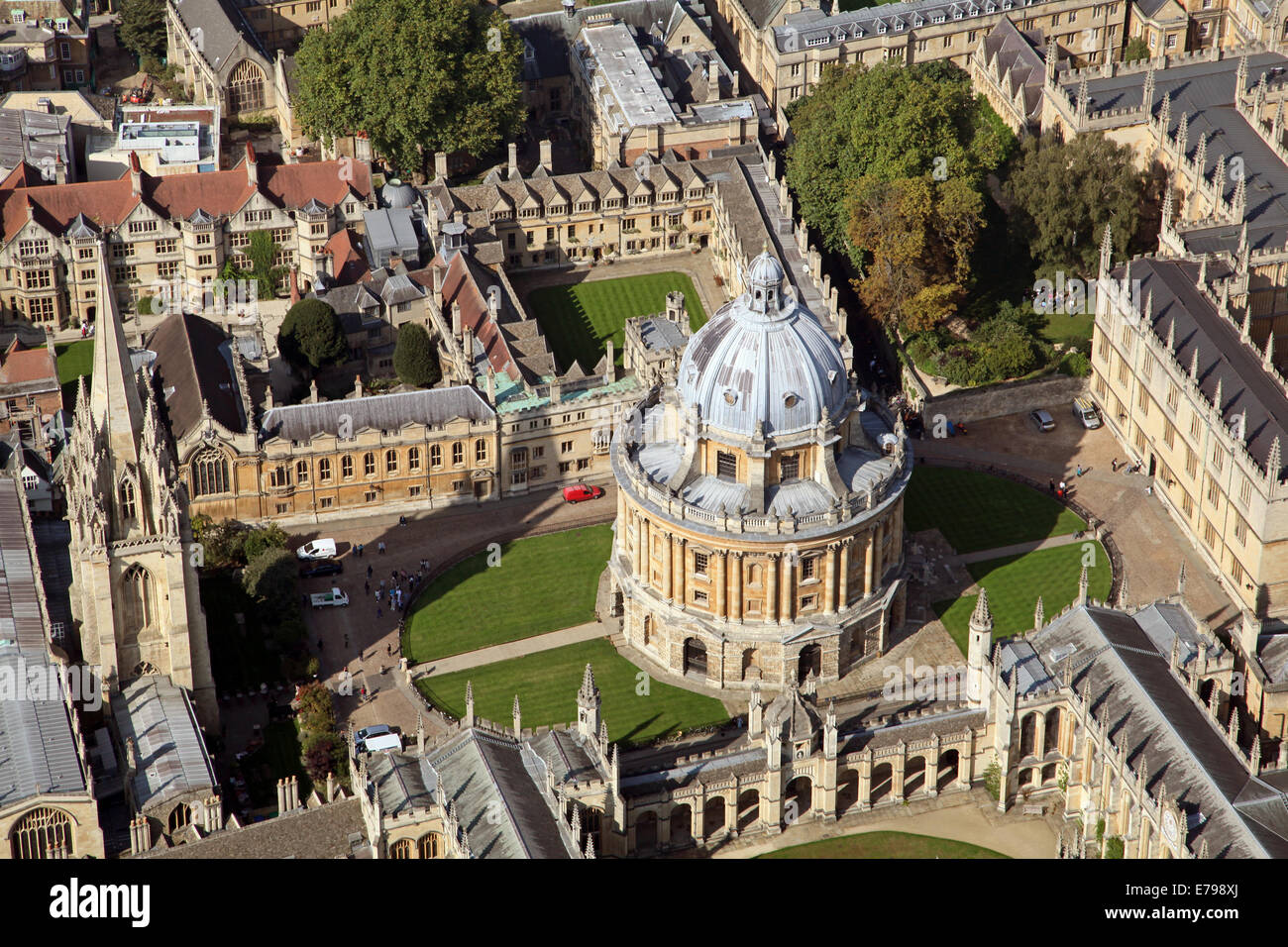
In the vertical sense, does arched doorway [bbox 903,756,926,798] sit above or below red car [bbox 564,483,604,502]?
below

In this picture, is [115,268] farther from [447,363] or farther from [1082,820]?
[1082,820]

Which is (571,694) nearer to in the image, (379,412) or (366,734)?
(366,734)

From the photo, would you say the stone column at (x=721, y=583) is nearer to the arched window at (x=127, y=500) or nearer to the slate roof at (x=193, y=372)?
the arched window at (x=127, y=500)

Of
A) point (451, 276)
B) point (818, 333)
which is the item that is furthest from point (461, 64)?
point (818, 333)

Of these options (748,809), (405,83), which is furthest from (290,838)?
(405,83)

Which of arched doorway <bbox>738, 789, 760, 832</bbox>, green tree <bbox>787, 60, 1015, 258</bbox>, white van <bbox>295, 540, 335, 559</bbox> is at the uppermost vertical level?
green tree <bbox>787, 60, 1015, 258</bbox>

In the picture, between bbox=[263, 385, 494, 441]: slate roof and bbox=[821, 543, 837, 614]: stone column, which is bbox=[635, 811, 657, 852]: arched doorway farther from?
bbox=[263, 385, 494, 441]: slate roof

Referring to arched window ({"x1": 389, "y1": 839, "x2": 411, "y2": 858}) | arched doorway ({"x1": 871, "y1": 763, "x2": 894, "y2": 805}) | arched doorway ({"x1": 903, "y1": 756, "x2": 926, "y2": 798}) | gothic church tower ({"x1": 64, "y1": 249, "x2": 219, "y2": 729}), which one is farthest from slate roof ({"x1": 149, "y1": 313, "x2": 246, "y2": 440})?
arched doorway ({"x1": 903, "y1": 756, "x2": 926, "y2": 798})
